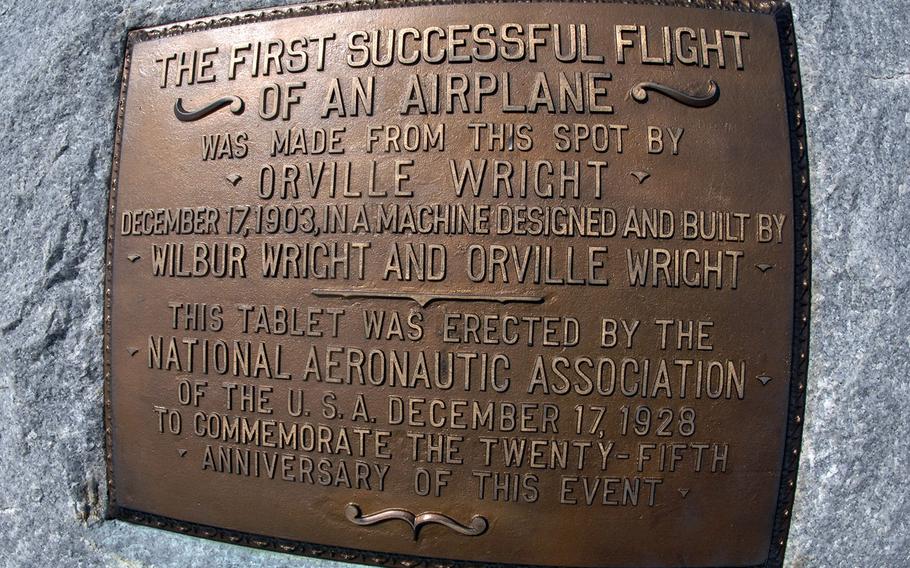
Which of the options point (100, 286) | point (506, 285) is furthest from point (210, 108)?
point (506, 285)

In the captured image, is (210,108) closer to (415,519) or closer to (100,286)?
(100,286)

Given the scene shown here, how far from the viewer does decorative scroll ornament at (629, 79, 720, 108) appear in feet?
5.84

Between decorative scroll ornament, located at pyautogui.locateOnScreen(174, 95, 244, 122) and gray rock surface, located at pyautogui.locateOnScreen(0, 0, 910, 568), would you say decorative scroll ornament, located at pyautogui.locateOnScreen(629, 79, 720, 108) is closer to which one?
gray rock surface, located at pyautogui.locateOnScreen(0, 0, 910, 568)

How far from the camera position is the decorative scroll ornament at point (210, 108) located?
1901 mm

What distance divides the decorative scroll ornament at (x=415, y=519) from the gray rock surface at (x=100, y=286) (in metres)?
0.26

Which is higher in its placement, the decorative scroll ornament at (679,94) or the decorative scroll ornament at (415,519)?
the decorative scroll ornament at (679,94)

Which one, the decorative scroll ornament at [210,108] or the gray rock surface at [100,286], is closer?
the gray rock surface at [100,286]

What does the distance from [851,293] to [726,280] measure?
39 cm

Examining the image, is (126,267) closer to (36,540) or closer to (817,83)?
(36,540)

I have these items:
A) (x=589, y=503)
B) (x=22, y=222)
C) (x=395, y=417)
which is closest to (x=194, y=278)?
(x=22, y=222)

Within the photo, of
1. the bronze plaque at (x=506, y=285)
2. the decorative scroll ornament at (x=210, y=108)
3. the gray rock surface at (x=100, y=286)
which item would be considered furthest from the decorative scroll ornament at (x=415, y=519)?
the decorative scroll ornament at (x=210, y=108)

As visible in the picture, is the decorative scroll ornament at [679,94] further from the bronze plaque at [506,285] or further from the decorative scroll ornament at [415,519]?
the decorative scroll ornament at [415,519]

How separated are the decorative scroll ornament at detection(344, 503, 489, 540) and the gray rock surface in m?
0.26

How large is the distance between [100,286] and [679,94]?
6.58 ft
